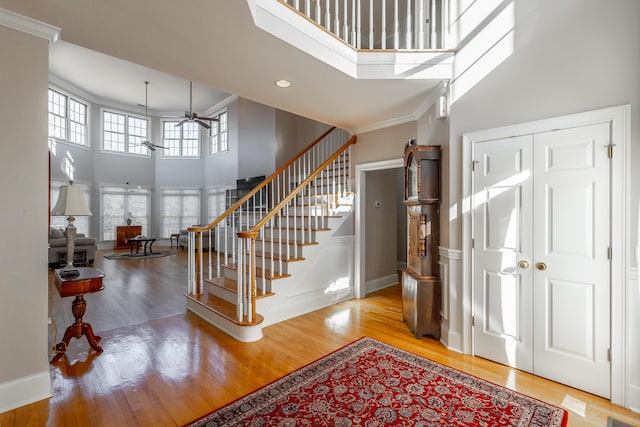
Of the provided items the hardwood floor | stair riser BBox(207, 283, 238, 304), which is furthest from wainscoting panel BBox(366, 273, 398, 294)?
stair riser BBox(207, 283, 238, 304)

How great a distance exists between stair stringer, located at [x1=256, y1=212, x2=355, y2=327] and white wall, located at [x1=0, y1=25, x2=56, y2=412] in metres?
1.92

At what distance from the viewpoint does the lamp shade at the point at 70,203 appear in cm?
264

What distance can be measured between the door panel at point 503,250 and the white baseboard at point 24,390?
11.9 feet

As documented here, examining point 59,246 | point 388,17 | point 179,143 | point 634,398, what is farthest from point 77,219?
point 634,398

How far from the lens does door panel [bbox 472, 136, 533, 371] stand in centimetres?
259

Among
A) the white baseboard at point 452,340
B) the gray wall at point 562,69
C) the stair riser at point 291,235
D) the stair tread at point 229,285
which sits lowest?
the white baseboard at point 452,340

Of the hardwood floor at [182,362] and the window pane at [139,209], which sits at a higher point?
the window pane at [139,209]

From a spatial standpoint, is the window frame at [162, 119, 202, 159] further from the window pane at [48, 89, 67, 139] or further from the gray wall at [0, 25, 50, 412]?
the gray wall at [0, 25, 50, 412]

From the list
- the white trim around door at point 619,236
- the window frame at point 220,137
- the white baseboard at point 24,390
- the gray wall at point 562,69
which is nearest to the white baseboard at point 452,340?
the white trim around door at point 619,236

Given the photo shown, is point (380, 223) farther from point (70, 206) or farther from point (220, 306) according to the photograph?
point (70, 206)

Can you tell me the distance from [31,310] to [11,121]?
1376 mm

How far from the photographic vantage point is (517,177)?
103 inches

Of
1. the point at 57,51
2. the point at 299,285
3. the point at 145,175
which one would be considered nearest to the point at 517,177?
the point at 299,285

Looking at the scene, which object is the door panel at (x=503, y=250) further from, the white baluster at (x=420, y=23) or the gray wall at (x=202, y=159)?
the gray wall at (x=202, y=159)
